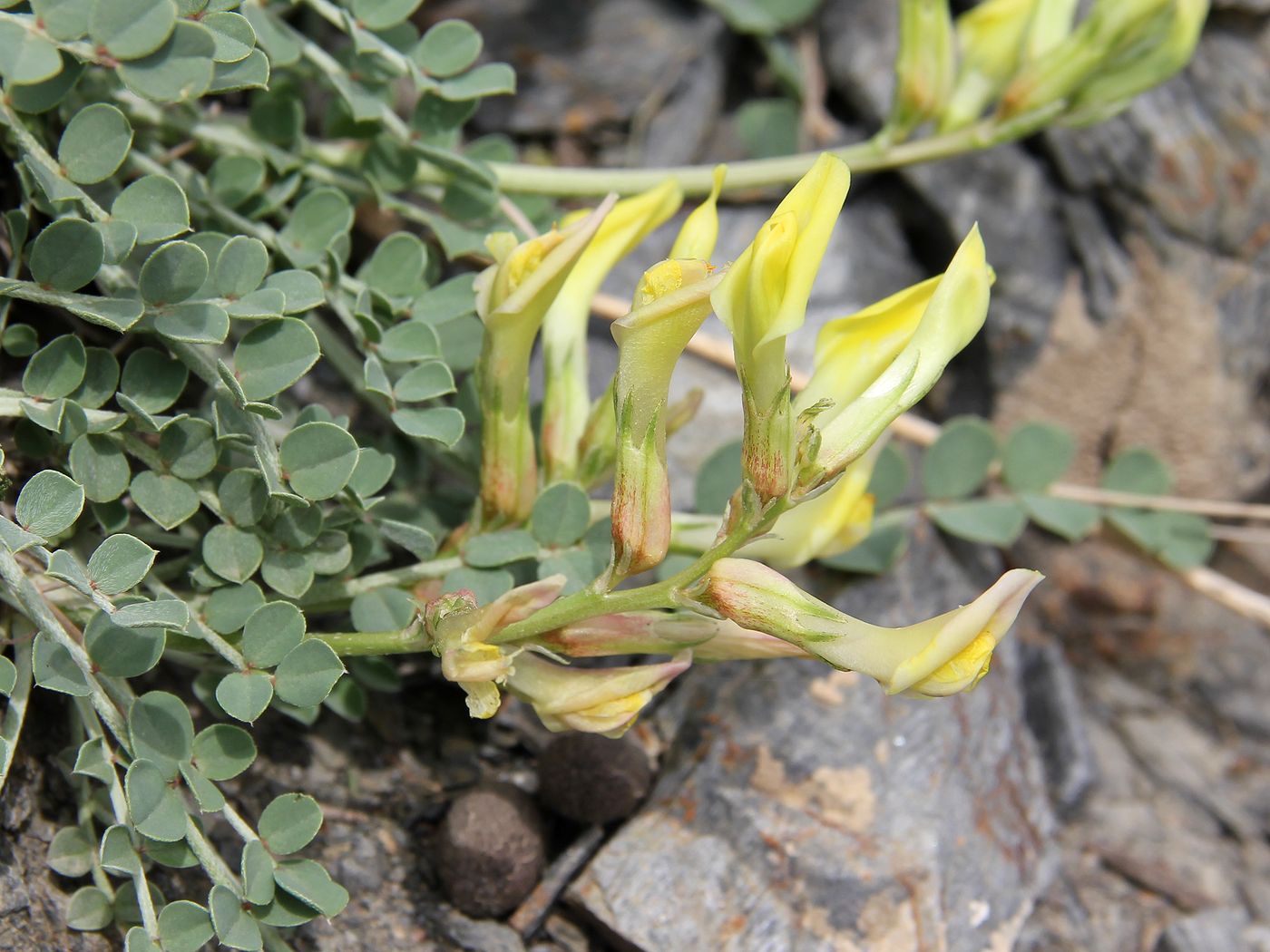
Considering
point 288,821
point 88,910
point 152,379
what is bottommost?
point 88,910

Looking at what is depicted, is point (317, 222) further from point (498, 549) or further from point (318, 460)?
point (498, 549)

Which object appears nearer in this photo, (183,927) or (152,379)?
(183,927)

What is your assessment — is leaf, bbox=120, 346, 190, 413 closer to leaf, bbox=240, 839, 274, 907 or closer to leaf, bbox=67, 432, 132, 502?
leaf, bbox=67, 432, 132, 502

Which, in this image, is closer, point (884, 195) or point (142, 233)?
point (142, 233)

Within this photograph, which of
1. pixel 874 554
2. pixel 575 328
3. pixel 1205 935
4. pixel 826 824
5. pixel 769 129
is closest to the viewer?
pixel 575 328

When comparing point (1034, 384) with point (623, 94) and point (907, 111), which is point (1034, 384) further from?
point (623, 94)

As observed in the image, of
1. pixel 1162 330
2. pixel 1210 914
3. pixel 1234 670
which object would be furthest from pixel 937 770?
pixel 1162 330

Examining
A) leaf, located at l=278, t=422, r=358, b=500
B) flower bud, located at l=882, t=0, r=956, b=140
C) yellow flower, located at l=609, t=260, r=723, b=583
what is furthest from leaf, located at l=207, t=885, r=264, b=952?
flower bud, located at l=882, t=0, r=956, b=140

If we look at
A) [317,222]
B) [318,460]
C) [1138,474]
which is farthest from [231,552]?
[1138,474]
